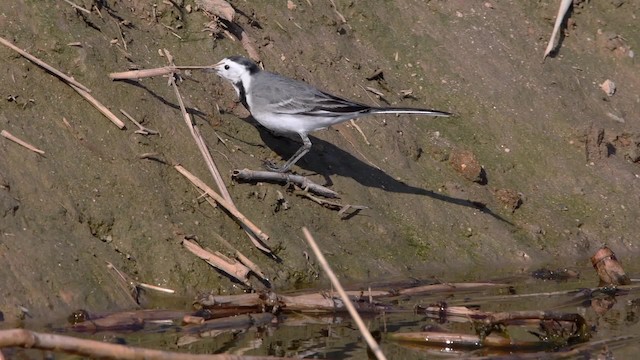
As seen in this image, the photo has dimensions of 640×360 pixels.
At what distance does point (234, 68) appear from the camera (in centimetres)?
1247

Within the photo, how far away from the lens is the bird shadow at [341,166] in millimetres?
12836

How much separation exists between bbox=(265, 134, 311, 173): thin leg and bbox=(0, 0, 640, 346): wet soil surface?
193mm

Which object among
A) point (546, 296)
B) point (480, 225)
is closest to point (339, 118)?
point (480, 225)

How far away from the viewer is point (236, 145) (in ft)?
40.4

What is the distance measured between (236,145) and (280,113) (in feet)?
1.81

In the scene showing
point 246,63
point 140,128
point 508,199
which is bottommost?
point 508,199

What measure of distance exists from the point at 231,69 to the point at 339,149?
1.60 metres

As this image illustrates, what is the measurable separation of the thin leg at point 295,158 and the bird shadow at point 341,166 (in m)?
0.26

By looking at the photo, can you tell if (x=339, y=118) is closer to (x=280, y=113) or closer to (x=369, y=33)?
(x=280, y=113)

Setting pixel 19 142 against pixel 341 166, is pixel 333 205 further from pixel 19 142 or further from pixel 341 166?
pixel 19 142

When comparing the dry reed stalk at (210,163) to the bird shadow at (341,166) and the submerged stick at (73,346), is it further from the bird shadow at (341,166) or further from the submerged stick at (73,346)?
the submerged stick at (73,346)

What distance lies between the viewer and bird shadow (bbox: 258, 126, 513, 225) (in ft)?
42.1

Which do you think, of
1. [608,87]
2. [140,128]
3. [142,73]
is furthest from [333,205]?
[608,87]

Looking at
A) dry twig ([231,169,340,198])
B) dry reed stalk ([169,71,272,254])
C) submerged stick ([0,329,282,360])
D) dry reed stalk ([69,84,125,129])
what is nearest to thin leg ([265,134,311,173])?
dry twig ([231,169,340,198])
